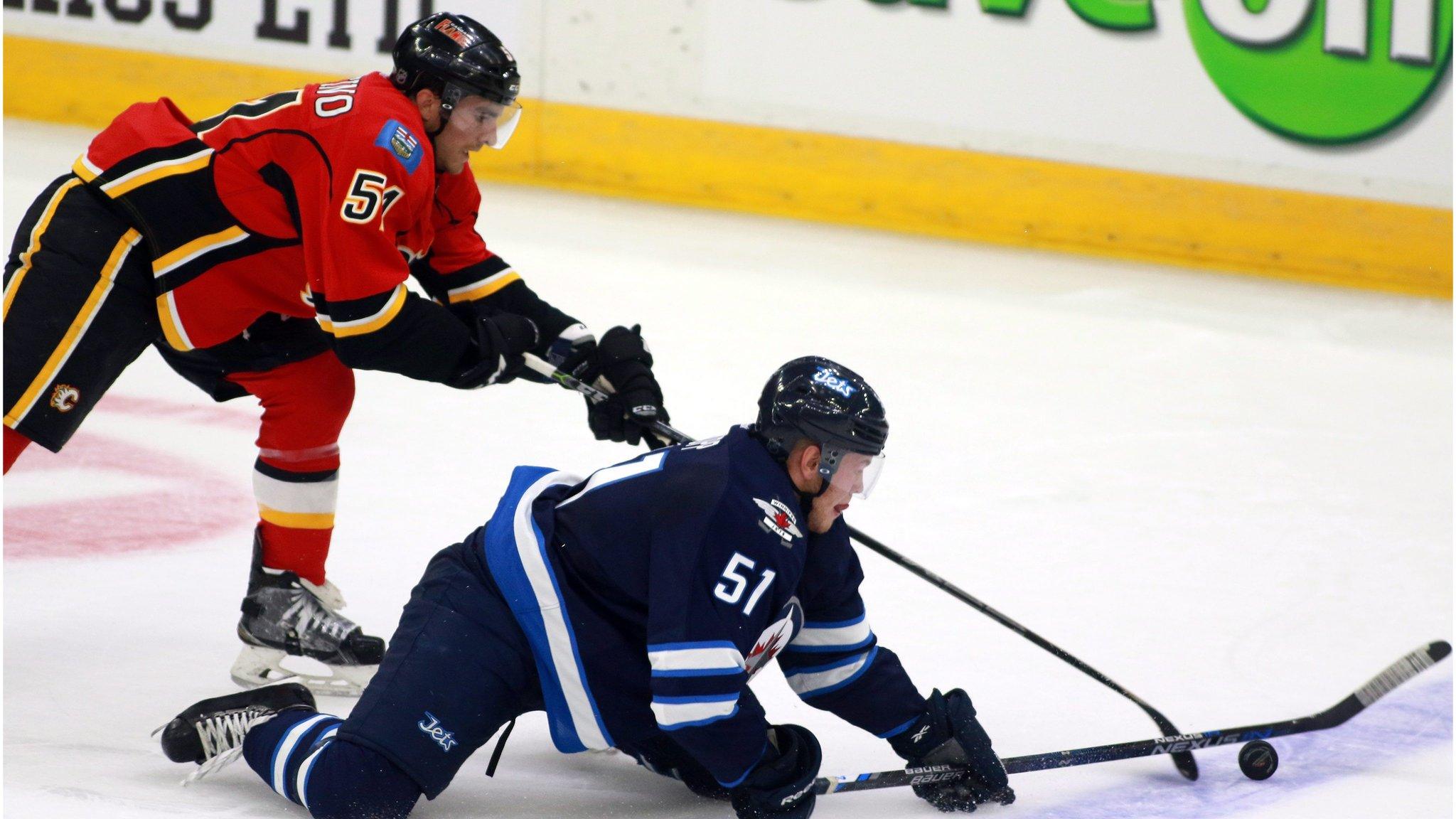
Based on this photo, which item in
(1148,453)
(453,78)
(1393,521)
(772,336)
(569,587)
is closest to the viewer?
(569,587)

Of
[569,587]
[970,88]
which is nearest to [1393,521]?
[569,587]

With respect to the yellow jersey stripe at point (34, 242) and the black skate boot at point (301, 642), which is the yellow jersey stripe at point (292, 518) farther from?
the yellow jersey stripe at point (34, 242)

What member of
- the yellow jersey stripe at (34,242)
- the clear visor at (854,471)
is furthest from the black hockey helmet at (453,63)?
the clear visor at (854,471)

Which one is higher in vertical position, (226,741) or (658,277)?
(226,741)

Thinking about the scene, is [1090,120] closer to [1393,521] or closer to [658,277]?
[658,277]

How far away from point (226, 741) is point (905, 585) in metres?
1.58

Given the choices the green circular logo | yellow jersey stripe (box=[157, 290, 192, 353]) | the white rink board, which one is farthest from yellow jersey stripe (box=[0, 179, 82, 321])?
the green circular logo

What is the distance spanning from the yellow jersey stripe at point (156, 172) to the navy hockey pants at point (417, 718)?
86 centimetres

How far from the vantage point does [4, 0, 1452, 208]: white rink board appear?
23.4 ft

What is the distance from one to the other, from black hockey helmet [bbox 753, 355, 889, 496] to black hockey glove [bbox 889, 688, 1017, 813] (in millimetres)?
436

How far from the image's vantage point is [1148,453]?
4703 millimetres

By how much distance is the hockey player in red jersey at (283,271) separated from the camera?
9.11ft

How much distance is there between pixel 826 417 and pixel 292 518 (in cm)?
121

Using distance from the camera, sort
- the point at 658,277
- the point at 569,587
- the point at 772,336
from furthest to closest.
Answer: the point at 658,277, the point at 772,336, the point at 569,587
